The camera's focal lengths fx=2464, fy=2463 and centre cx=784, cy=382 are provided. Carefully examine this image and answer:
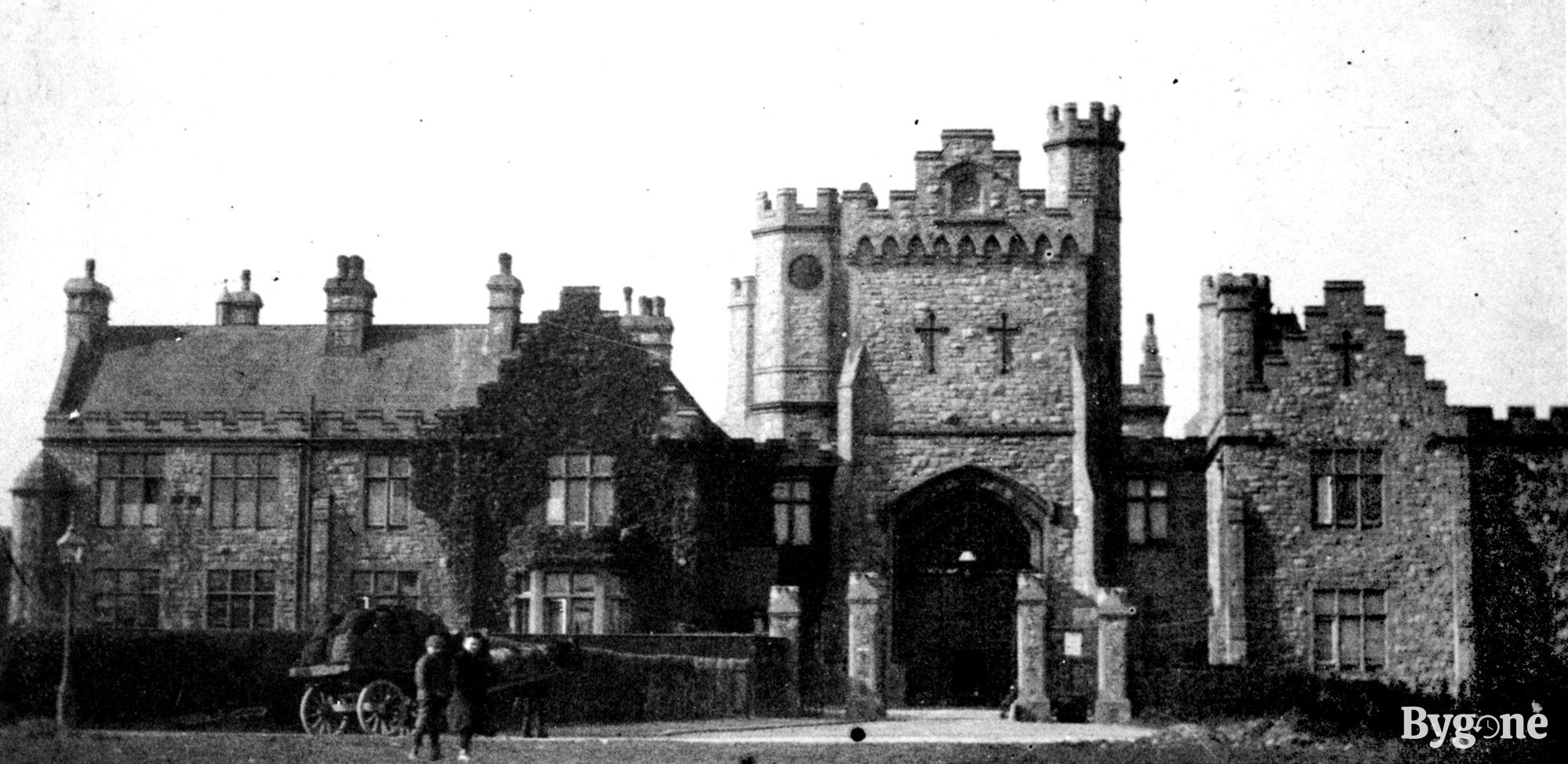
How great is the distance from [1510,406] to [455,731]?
26.3m

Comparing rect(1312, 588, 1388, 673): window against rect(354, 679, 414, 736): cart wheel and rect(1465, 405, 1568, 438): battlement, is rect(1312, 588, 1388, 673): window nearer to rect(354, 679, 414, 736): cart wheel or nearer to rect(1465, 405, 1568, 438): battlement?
rect(1465, 405, 1568, 438): battlement

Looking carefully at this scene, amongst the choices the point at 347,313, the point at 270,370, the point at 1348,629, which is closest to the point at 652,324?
the point at 347,313

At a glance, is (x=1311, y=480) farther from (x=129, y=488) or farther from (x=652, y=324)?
(x=129, y=488)

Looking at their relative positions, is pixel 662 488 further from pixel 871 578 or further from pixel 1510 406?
pixel 1510 406

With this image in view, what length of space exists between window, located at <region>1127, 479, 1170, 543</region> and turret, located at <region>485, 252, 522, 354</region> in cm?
1395

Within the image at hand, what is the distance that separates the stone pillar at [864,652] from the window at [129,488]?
15.7 metres

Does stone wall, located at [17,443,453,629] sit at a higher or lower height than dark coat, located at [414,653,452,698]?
higher

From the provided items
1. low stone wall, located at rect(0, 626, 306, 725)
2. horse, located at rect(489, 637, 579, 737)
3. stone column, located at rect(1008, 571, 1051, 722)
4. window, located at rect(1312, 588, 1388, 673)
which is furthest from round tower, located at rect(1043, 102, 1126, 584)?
low stone wall, located at rect(0, 626, 306, 725)

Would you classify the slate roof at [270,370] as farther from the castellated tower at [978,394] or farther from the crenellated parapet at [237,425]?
the castellated tower at [978,394]

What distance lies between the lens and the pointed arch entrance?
51375 millimetres

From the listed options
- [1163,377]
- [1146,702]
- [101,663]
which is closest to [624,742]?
[101,663]

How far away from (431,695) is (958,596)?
25.0 m

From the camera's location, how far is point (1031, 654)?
45438 millimetres

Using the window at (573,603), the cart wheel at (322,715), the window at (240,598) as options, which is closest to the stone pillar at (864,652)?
the window at (573,603)
